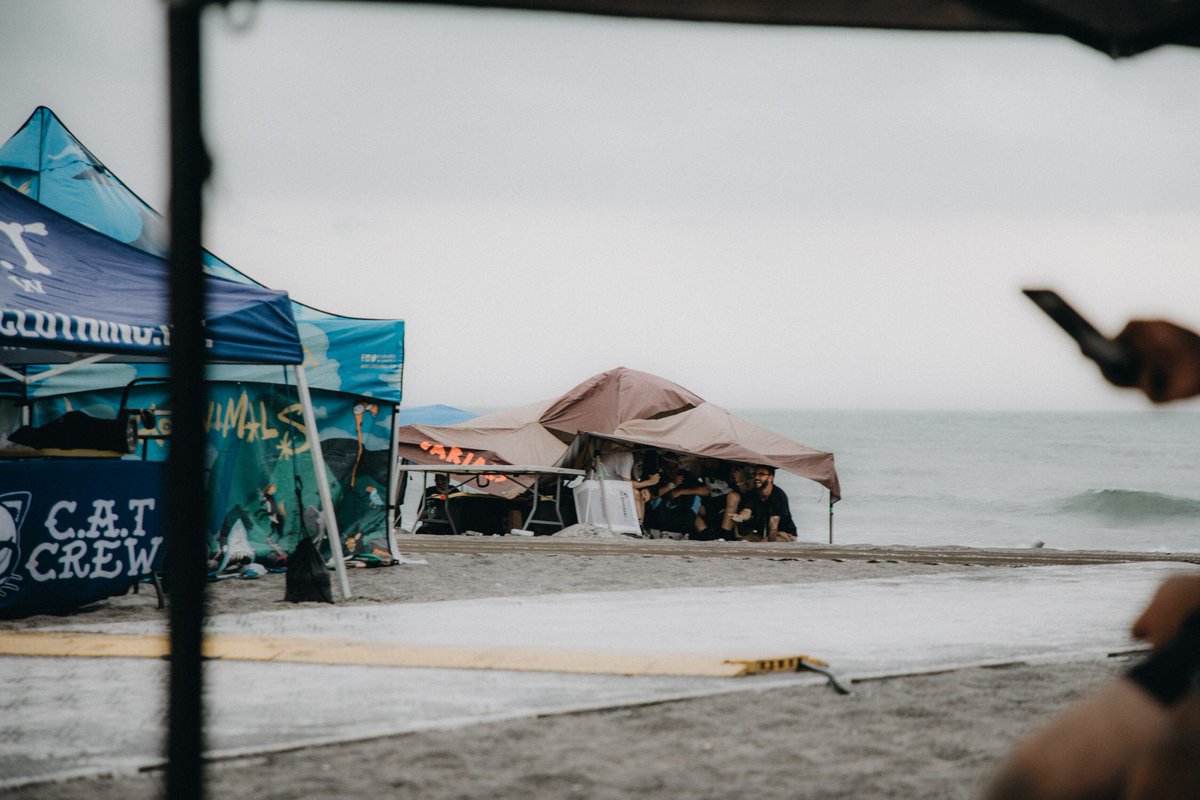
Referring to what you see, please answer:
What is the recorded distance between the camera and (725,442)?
61.1ft

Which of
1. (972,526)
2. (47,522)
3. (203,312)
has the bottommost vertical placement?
(972,526)

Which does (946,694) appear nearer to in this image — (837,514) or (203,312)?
(203,312)

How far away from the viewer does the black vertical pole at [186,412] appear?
6.64 feet

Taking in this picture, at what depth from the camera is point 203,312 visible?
6.92 feet

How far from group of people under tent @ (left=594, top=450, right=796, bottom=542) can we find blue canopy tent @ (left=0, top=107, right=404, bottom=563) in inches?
289

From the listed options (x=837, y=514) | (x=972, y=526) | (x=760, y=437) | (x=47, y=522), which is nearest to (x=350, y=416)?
(x=47, y=522)

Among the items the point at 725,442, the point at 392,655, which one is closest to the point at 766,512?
the point at 725,442

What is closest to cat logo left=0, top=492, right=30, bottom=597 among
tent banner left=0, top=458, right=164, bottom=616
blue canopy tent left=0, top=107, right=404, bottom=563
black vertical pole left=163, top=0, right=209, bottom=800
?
tent banner left=0, top=458, right=164, bottom=616

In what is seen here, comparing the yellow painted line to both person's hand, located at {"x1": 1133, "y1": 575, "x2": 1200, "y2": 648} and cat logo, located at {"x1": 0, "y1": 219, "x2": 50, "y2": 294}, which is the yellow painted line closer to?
cat logo, located at {"x1": 0, "y1": 219, "x2": 50, "y2": 294}

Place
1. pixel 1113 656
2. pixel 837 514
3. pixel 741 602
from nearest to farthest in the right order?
pixel 1113 656 → pixel 741 602 → pixel 837 514

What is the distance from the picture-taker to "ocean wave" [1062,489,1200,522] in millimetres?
37844

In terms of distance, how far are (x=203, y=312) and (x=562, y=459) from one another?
1704 centimetres

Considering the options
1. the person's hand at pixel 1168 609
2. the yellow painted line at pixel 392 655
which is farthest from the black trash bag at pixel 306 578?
the person's hand at pixel 1168 609

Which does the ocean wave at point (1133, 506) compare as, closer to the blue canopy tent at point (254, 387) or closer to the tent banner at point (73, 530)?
the blue canopy tent at point (254, 387)
